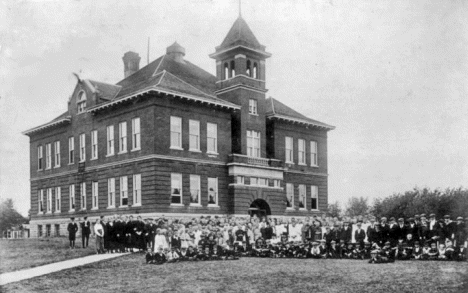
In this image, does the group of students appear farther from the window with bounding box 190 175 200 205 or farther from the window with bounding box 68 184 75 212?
the window with bounding box 68 184 75 212

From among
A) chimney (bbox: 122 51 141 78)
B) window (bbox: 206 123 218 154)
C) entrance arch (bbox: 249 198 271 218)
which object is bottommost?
entrance arch (bbox: 249 198 271 218)

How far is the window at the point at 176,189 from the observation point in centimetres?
3394

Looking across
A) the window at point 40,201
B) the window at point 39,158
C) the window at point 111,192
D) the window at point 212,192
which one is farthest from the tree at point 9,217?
the window at point 212,192

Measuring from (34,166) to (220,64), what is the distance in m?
17.4

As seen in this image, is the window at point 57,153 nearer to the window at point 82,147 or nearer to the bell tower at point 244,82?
the window at point 82,147

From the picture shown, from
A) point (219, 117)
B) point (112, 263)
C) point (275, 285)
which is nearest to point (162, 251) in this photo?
point (112, 263)

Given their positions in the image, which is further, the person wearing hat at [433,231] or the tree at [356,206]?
the tree at [356,206]

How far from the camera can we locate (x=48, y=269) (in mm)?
19312

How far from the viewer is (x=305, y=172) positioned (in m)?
43.1

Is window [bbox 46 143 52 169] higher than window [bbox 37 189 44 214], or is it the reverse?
window [bbox 46 143 52 169]

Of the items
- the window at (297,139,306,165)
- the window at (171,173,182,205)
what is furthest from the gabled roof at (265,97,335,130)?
the window at (171,173,182,205)

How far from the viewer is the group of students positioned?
20203 millimetres

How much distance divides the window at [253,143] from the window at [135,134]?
8.12 metres

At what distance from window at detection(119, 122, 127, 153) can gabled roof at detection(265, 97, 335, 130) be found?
10.8 metres
